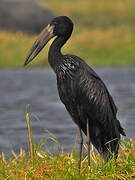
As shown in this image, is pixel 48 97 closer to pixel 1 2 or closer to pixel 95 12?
pixel 1 2

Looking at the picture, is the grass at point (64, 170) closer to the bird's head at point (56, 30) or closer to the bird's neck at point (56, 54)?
the bird's neck at point (56, 54)

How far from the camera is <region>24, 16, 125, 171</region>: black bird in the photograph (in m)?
7.38

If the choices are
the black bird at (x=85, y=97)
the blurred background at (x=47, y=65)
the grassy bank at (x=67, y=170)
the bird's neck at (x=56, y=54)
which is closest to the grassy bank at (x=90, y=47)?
the blurred background at (x=47, y=65)

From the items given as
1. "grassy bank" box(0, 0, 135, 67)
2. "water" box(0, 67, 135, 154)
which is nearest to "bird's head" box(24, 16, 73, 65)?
"water" box(0, 67, 135, 154)

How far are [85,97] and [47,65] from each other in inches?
750

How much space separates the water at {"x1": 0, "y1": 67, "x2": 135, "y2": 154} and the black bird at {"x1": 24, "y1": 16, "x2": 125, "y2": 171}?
4106 millimetres

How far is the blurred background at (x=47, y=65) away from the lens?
14859 mm

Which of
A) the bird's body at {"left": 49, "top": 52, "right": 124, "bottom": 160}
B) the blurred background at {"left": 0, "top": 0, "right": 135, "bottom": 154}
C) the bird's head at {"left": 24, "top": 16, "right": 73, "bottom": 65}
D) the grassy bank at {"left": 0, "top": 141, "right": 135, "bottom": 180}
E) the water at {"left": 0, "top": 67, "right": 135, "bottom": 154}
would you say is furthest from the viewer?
the blurred background at {"left": 0, "top": 0, "right": 135, "bottom": 154}

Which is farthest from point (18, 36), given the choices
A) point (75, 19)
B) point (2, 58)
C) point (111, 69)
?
point (75, 19)

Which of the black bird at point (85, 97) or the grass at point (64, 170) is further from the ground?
the black bird at point (85, 97)

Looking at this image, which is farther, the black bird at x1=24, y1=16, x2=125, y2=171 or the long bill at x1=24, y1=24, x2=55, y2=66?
the long bill at x1=24, y1=24, x2=55, y2=66

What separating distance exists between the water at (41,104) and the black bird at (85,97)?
411cm

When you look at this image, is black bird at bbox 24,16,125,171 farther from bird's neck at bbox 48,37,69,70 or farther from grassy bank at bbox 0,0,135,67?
grassy bank at bbox 0,0,135,67

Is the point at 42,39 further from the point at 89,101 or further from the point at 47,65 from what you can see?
the point at 47,65
